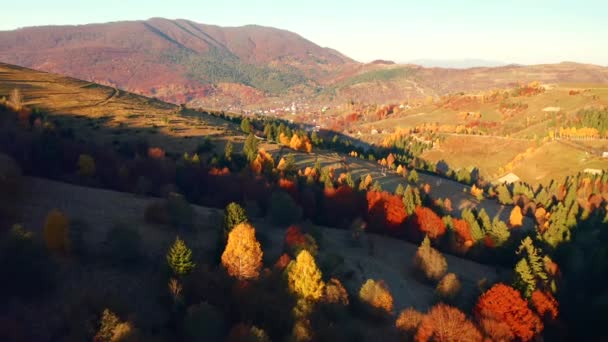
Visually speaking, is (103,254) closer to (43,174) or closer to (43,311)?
(43,311)

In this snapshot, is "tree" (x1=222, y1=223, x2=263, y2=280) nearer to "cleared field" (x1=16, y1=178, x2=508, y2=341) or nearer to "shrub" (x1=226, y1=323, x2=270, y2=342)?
"cleared field" (x1=16, y1=178, x2=508, y2=341)

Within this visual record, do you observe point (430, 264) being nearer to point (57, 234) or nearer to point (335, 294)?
point (335, 294)

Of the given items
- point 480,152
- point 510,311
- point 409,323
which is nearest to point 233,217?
point 409,323

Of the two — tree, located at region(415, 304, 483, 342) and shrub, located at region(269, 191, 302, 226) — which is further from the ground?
shrub, located at region(269, 191, 302, 226)

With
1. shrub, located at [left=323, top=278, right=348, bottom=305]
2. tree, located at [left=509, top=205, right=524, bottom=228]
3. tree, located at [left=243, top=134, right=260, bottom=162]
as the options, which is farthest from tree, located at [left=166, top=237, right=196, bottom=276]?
tree, located at [left=509, top=205, right=524, bottom=228]

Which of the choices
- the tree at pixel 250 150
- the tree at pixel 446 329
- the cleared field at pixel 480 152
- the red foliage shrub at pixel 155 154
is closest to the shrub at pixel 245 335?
the tree at pixel 446 329

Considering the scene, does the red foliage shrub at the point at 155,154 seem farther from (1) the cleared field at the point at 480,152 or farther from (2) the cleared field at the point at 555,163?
(1) the cleared field at the point at 480,152
